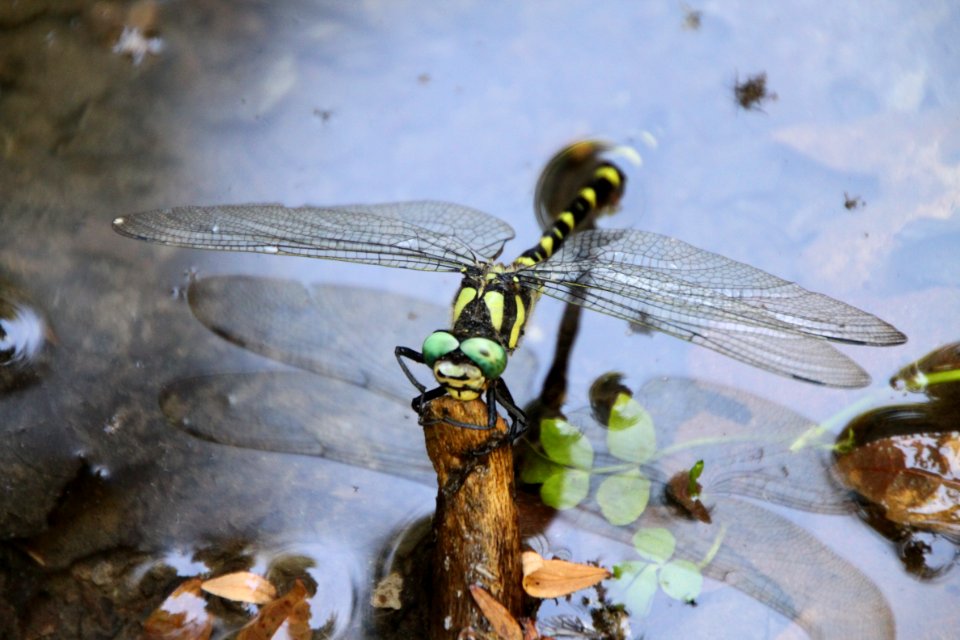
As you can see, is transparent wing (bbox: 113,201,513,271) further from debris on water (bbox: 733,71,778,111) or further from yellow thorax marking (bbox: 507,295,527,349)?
debris on water (bbox: 733,71,778,111)

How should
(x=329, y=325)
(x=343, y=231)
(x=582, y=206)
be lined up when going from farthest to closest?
(x=582, y=206) < (x=329, y=325) < (x=343, y=231)

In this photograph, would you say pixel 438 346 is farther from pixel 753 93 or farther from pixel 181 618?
pixel 753 93

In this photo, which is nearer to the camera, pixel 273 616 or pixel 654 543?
pixel 273 616

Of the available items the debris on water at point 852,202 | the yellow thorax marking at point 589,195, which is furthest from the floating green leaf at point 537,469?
the debris on water at point 852,202

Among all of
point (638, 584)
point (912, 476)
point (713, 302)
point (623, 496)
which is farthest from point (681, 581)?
point (713, 302)

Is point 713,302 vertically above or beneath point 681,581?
above

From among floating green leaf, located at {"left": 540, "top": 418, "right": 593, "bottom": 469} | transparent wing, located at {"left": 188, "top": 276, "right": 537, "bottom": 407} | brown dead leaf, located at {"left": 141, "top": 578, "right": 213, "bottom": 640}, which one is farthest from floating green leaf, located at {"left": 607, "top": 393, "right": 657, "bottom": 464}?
brown dead leaf, located at {"left": 141, "top": 578, "right": 213, "bottom": 640}
